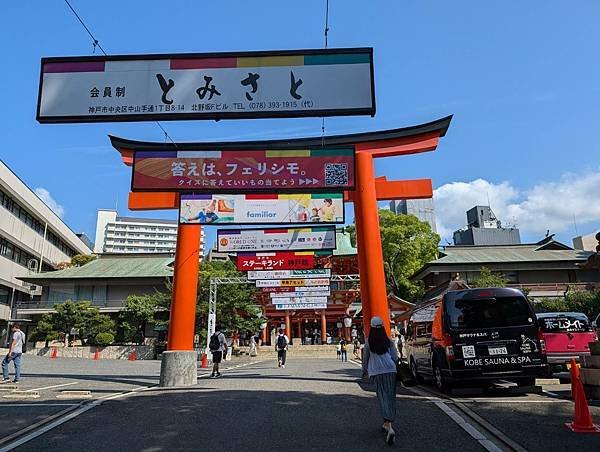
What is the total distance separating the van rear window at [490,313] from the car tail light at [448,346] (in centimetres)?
25

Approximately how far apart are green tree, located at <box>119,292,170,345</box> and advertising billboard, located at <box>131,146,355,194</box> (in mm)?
29205

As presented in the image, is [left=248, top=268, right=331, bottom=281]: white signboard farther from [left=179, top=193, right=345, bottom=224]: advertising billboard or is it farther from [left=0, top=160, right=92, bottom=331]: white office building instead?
[left=0, top=160, right=92, bottom=331]: white office building

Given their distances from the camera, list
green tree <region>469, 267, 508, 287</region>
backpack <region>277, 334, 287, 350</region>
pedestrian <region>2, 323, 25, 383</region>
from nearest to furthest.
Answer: pedestrian <region>2, 323, 25, 383</region>
backpack <region>277, 334, 287, 350</region>
green tree <region>469, 267, 508, 287</region>

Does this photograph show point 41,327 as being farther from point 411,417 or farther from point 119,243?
point 119,243

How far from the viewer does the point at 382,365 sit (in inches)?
250

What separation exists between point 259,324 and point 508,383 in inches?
1068

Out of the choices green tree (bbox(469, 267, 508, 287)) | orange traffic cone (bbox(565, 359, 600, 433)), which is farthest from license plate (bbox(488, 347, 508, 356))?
green tree (bbox(469, 267, 508, 287))

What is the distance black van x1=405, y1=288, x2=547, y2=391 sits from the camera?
9.44 metres

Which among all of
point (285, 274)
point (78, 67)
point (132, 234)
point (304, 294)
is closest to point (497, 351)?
point (78, 67)

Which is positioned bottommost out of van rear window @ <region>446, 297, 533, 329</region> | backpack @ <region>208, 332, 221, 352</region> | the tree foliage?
backpack @ <region>208, 332, 221, 352</region>

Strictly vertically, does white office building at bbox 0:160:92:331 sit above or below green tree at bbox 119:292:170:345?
above

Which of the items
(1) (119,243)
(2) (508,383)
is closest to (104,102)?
(2) (508,383)

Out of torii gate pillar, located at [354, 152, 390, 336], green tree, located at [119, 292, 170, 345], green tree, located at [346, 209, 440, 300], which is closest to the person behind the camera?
torii gate pillar, located at [354, 152, 390, 336]

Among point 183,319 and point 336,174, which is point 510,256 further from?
point 336,174
